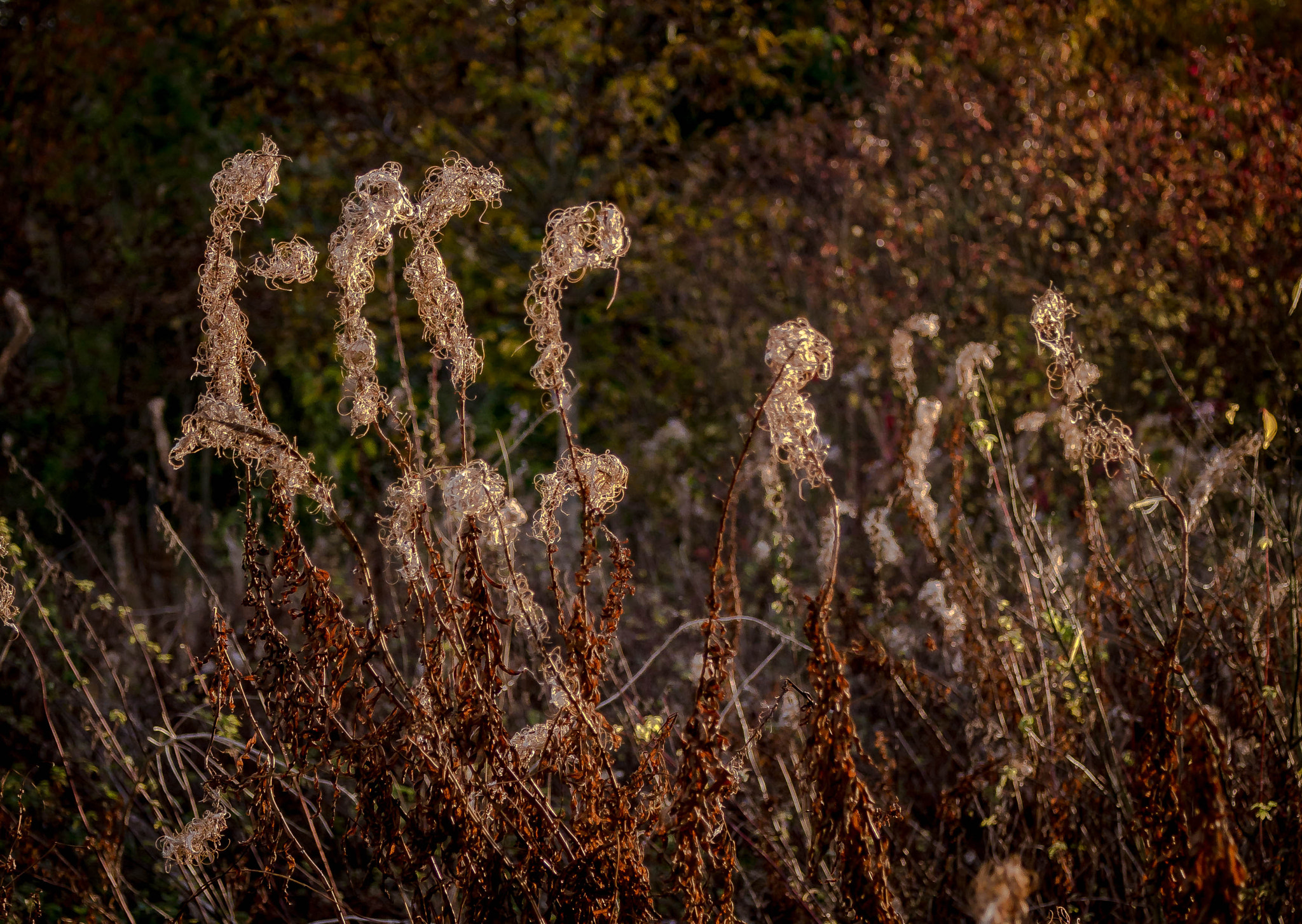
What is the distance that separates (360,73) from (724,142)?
7.67 feet

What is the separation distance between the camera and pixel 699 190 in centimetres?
731

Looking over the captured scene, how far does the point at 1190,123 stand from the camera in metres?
5.81

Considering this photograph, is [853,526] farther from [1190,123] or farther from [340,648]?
[340,648]

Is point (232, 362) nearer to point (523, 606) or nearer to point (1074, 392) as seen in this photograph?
point (523, 606)

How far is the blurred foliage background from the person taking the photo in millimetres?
5633

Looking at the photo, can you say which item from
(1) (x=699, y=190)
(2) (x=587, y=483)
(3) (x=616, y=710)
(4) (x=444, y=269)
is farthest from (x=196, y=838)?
(1) (x=699, y=190)

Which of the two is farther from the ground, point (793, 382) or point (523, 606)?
point (793, 382)

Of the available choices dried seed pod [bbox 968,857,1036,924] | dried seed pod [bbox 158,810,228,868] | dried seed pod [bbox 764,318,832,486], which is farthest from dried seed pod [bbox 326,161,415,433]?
dried seed pod [bbox 968,857,1036,924]

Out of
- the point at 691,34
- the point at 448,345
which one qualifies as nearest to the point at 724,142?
the point at 691,34

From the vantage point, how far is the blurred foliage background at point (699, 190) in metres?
5.63

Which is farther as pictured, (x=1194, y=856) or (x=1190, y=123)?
(x=1190, y=123)

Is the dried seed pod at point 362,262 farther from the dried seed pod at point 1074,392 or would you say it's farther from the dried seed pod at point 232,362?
the dried seed pod at point 1074,392

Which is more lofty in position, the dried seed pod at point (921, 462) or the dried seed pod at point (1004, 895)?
the dried seed pod at point (1004, 895)

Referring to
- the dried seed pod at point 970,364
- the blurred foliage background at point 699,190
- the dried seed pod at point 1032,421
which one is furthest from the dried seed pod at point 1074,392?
the blurred foliage background at point 699,190
